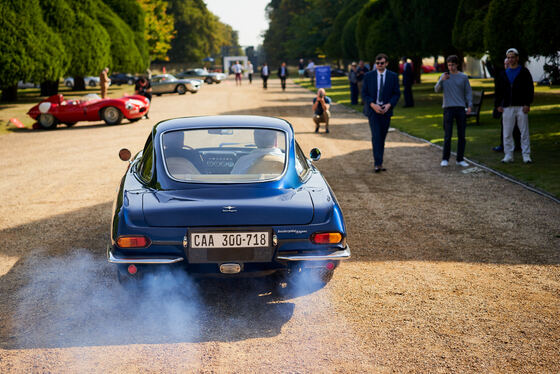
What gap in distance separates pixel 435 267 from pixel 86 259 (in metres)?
3.45

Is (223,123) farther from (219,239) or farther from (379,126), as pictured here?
(379,126)

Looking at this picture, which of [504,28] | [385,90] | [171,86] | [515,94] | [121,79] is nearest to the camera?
[385,90]

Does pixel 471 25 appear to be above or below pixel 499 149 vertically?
above

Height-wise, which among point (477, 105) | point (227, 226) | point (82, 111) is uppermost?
point (227, 226)

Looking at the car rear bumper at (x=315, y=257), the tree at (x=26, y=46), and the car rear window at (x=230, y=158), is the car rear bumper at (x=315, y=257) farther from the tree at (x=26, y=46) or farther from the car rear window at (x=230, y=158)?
the tree at (x=26, y=46)

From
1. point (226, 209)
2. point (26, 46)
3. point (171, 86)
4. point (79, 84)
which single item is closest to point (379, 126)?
point (226, 209)

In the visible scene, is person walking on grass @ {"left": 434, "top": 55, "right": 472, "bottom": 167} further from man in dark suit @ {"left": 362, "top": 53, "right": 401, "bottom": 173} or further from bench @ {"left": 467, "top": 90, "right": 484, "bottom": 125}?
bench @ {"left": 467, "top": 90, "right": 484, "bottom": 125}

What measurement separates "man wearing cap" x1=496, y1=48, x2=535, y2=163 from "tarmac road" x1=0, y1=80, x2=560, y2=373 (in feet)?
8.90

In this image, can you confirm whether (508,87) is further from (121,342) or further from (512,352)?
(121,342)

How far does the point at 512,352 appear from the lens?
4.02 m

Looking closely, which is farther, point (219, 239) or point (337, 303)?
point (337, 303)

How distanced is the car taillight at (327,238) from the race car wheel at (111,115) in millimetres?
18914

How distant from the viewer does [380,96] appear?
10.7 metres

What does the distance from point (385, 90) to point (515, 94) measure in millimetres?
2392
